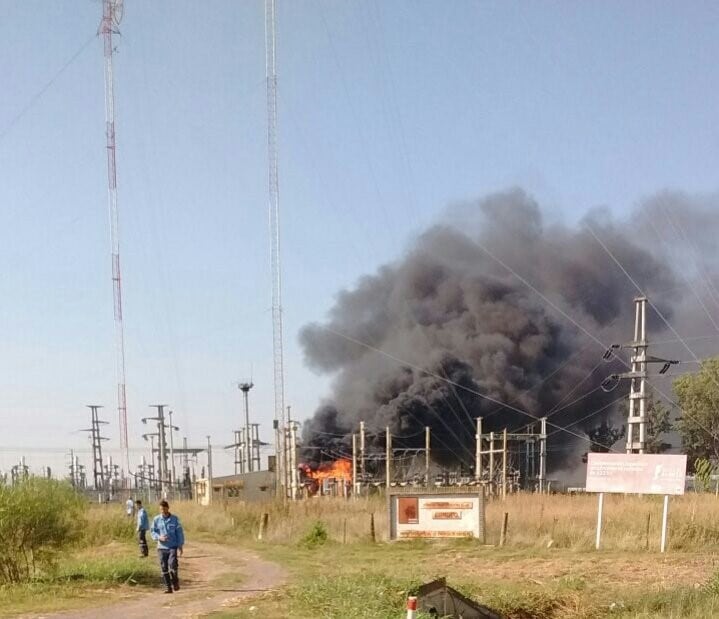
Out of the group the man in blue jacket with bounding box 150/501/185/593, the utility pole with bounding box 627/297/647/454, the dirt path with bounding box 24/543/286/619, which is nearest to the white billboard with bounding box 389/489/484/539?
the dirt path with bounding box 24/543/286/619

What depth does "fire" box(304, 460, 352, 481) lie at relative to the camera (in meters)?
75.6

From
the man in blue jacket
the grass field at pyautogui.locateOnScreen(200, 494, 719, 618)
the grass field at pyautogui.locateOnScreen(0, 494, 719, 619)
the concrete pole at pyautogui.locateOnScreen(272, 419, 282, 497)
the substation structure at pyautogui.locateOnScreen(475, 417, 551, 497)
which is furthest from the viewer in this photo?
the substation structure at pyautogui.locateOnScreen(475, 417, 551, 497)

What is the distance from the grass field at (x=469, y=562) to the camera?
54.6ft

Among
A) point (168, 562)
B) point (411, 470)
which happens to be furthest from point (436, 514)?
point (411, 470)

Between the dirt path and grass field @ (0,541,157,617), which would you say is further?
grass field @ (0,541,157,617)

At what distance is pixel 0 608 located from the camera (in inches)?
647

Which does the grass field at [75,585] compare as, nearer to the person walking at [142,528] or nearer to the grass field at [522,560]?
the person walking at [142,528]

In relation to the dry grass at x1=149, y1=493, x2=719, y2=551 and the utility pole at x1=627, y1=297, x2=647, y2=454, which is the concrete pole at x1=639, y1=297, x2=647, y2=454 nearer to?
the utility pole at x1=627, y1=297, x2=647, y2=454

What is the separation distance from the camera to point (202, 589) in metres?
19.4

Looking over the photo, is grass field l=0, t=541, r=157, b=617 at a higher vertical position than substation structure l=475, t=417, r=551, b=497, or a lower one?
higher

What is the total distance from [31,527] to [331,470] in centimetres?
5969

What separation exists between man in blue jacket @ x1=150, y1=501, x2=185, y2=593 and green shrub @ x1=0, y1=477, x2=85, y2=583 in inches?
105

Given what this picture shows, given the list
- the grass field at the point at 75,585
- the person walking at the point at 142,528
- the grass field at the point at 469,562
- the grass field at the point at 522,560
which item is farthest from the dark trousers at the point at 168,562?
the person walking at the point at 142,528

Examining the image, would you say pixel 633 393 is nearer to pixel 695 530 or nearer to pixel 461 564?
pixel 695 530
